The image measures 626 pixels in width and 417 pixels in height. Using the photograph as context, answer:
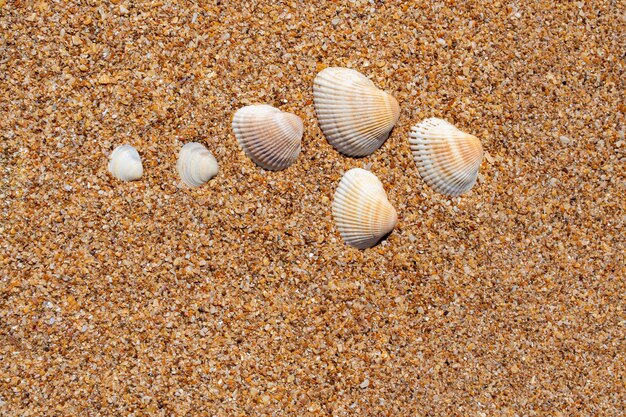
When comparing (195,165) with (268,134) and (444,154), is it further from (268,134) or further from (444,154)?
(444,154)

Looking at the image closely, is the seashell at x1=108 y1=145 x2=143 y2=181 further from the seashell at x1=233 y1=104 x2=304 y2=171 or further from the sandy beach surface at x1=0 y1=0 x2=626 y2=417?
the seashell at x1=233 y1=104 x2=304 y2=171

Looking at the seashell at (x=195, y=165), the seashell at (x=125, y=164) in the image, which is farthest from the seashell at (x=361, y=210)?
the seashell at (x=125, y=164)

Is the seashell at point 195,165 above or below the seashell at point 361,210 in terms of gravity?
above

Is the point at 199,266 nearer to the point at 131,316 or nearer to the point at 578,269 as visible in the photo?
the point at 131,316

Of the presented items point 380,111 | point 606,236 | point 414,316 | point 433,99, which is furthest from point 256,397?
point 606,236

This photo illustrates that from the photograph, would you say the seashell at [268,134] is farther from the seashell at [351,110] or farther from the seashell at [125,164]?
the seashell at [125,164]

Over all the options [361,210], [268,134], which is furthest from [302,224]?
[268,134]

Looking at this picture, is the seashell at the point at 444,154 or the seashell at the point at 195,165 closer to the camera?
the seashell at the point at 195,165
